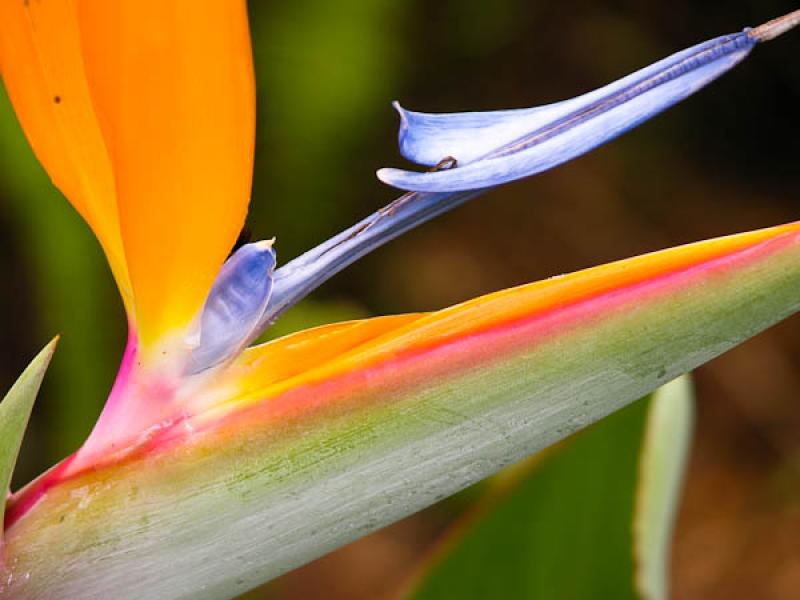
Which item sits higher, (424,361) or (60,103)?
(60,103)

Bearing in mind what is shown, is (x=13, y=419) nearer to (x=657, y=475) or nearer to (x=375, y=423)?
(x=375, y=423)

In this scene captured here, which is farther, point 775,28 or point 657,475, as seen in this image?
point 657,475

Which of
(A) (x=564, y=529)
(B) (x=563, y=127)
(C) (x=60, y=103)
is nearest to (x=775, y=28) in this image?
(B) (x=563, y=127)

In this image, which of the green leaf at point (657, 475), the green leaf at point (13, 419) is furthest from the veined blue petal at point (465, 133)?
the green leaf at point (657, 475)

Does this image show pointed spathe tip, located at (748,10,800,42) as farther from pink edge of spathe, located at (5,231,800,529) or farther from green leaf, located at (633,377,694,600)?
green leaf, located at (633,377,694,600)

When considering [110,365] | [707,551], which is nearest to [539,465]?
[110,365]

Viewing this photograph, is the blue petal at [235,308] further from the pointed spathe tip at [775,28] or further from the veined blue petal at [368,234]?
the pointed spathe tip at [775,28]

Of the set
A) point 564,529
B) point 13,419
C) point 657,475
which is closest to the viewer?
point 13,419
